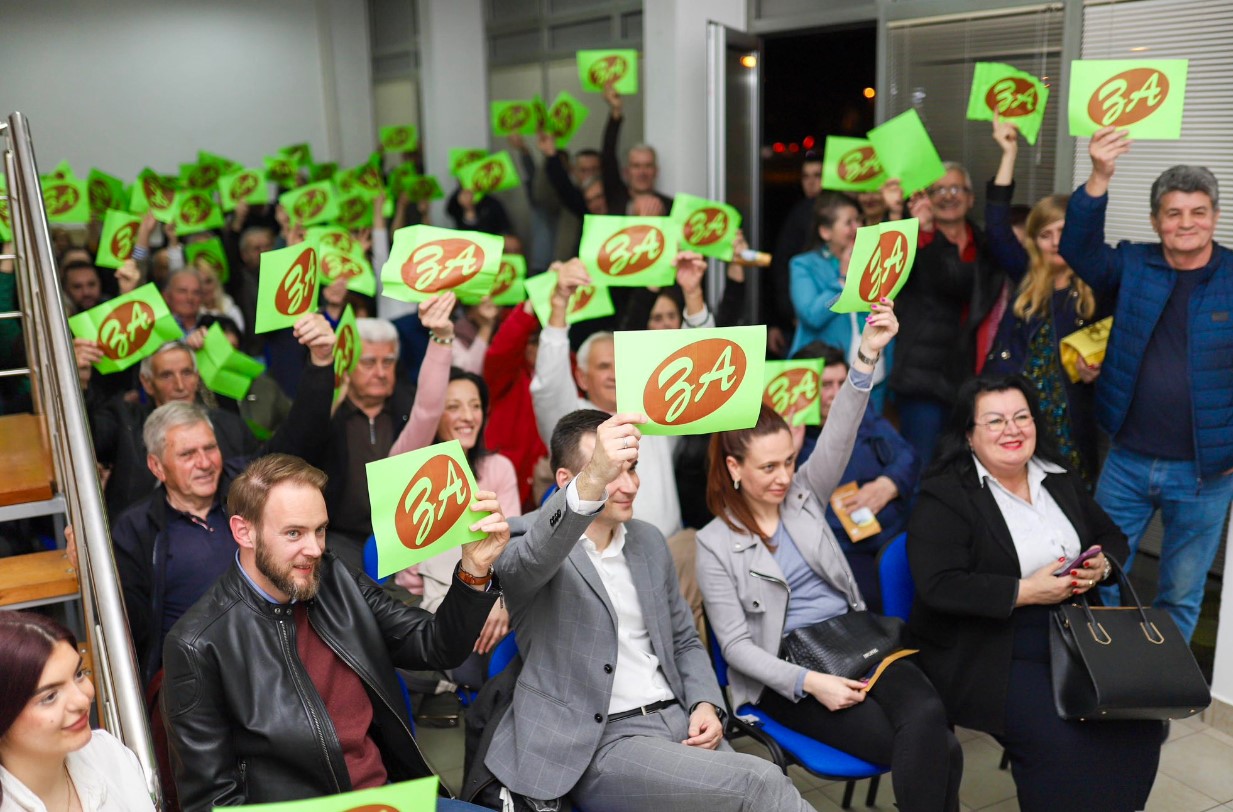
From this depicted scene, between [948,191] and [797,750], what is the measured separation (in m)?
2.82

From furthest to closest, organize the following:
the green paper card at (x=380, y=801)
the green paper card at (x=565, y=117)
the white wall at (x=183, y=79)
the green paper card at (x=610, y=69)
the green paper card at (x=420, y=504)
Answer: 1. the white wall at (x=183, y=79)
2. the green paper card at (x=565, y=117)
3. the green paper card at (x=610, y=69)
4. the green paper card at (x=420, y=504)
5. the green paper card at (x=380, y=801)

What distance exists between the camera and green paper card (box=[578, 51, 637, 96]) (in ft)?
21.8

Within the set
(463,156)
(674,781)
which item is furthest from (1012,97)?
(463,156)

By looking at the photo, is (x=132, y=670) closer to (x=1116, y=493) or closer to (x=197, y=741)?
(x=197, y=741)

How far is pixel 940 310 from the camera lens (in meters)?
4.77

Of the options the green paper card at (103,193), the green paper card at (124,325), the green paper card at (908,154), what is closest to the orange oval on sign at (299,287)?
the green paper card at (124,325)

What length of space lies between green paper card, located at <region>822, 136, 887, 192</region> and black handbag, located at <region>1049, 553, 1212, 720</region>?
7.76 ft

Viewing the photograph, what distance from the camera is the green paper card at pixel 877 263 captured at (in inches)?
120

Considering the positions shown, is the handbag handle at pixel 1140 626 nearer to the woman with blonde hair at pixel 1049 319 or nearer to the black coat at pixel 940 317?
the woman with blonde hair at pixel 1049 319

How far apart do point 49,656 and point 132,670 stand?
20cm

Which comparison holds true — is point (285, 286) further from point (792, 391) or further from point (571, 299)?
point (792, 391)

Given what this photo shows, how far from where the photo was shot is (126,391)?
14.8ft

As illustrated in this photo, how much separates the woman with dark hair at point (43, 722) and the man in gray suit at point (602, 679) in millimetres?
991

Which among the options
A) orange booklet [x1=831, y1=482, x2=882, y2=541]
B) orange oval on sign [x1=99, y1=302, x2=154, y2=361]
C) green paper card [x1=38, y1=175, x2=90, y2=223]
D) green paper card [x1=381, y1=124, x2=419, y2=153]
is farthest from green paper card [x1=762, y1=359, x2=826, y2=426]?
green paper card [x1=381, y1=124, x2=419, y2=153]
